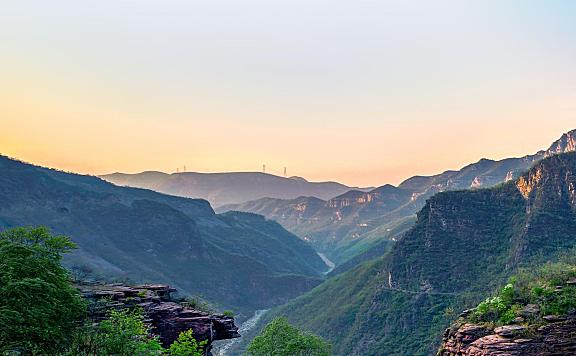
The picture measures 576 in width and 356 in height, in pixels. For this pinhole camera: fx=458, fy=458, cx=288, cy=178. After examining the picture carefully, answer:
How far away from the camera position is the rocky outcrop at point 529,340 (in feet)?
143

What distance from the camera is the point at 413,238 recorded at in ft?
564

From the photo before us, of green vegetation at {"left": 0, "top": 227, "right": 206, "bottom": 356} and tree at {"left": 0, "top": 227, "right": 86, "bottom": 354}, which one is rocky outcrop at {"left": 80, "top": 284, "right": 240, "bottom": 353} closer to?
green vegetation at {"left": 0, "top": 227, "right": 206, "bottom": 356}

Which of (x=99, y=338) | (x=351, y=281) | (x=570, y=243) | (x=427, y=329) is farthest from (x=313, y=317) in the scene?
(x=99, y=338)

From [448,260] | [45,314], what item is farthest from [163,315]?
[448,260]

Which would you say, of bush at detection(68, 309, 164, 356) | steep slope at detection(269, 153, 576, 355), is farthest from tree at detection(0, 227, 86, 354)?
steep slope at detection(269, 153, 576, 355)

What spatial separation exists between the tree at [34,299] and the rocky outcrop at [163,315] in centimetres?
975

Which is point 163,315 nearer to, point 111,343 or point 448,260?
point 111,343

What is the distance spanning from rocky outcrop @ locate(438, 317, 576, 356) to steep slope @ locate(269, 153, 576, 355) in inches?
2522

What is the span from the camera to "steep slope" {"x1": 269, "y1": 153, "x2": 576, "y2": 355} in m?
124

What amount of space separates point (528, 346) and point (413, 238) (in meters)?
131

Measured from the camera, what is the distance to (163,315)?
154 feet

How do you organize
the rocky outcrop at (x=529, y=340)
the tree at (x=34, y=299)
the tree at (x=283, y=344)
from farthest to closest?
the tree at (x=283, y=344) → the rocky outcrop at (x=529, y=340) → the tree at (x=34, y=299)

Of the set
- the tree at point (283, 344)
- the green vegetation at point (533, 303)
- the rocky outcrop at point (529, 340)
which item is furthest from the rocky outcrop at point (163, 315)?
the green vegetation at point (533, 303)

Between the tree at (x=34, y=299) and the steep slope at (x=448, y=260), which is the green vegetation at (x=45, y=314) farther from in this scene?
the steep slope at (x=448, y=260)
